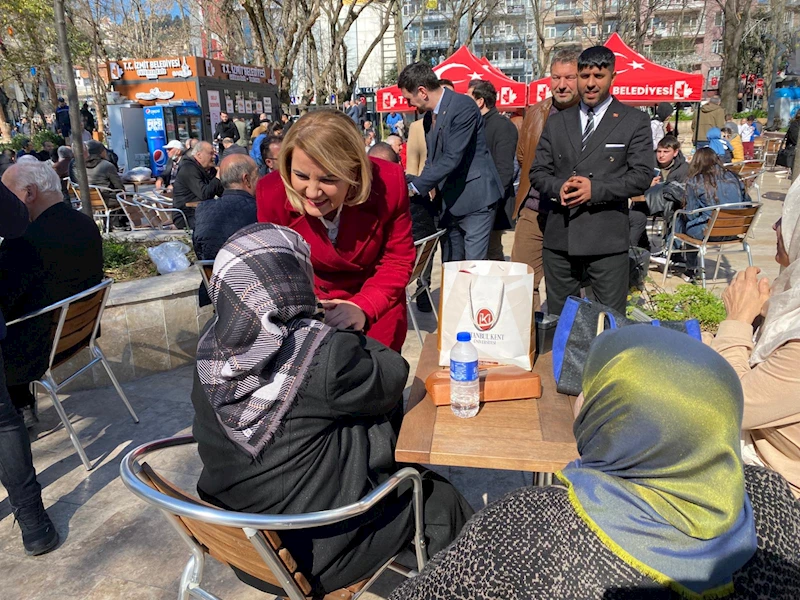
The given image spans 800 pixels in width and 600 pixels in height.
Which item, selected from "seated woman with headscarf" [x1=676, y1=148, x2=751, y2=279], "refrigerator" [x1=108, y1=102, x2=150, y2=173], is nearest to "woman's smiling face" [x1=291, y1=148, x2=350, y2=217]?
"seated woman with headscarf" [x1=676, y1=148, x2=751, y2=279]

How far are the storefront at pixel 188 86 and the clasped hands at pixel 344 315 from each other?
62.4 feet

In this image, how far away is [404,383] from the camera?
1.76 metres

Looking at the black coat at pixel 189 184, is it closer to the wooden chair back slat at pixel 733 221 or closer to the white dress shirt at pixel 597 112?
the white dress shirt at pixel 597 112

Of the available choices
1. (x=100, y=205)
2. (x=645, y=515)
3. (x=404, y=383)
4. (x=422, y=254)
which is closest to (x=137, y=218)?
(x=100, y=205)

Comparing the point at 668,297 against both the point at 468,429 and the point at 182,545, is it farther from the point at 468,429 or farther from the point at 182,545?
the point at 182,545

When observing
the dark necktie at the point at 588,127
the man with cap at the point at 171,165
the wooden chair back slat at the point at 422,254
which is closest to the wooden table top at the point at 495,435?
the dark necktie at the point at 588,127

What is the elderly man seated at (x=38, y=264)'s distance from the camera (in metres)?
2.91

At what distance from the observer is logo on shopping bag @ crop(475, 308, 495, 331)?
201 centimetres

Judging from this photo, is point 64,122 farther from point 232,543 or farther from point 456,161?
point 232,543

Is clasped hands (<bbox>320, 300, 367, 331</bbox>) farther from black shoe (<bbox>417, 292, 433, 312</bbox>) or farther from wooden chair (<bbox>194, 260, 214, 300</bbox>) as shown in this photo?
black shoe (<bbox>417, 292, 433, 312</bbox>)

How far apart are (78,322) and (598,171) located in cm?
283

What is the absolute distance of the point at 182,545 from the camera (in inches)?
104

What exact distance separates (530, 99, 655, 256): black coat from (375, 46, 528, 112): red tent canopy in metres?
7.58

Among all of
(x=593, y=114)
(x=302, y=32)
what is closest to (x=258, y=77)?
(x=302, y=32)
